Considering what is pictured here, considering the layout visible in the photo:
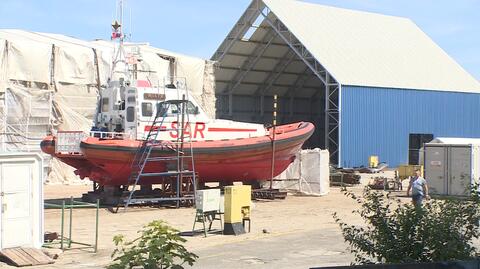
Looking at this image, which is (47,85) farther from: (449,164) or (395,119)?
(395,119)

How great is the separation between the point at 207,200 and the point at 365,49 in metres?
33.9

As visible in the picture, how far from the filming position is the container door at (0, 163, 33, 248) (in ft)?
38.9

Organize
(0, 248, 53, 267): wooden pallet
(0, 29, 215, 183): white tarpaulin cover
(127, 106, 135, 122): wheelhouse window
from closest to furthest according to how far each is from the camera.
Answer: (0, 248, 53, 267): wooden pallet < (127, 106, 135, 122): wheelhouse window < (0, 29, 215, 183): white tarpaulin cover

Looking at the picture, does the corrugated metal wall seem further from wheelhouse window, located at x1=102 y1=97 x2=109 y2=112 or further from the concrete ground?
wheelhouse window, located at x1=102 y1=97 x2=109 y2=112

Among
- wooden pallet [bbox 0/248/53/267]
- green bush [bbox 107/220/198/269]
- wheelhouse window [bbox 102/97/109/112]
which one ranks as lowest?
wooden pallet [bbox 0/248/53/267]

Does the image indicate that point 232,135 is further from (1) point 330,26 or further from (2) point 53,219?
(1) point 330,26

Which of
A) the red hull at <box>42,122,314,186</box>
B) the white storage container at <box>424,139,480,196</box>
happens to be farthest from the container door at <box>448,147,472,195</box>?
the red hull at <box>42,122,314,186</box>

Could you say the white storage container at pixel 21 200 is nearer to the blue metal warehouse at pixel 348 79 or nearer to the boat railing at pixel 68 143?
the boat railing at pixel 68 143

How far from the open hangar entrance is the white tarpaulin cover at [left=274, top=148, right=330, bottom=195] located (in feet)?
45.4

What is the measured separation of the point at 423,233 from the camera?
727 centimetres

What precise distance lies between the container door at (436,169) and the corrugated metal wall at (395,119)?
14530mm

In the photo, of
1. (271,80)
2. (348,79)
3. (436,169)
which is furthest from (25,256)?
(271,80)

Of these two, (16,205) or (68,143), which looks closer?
(16,205)

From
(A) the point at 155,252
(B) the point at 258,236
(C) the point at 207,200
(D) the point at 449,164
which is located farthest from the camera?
(D) the point at 449,164
